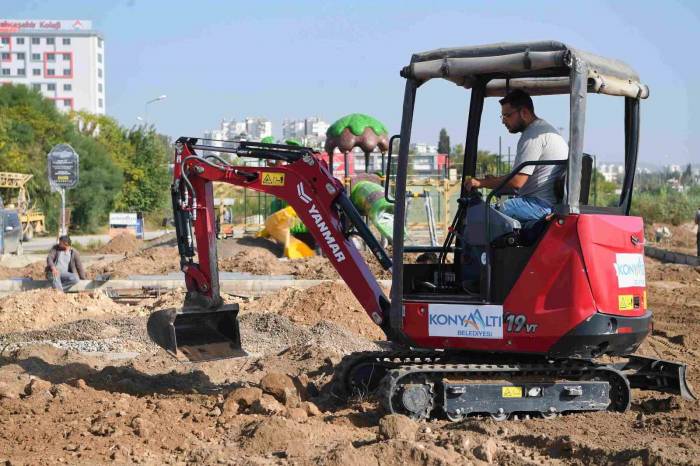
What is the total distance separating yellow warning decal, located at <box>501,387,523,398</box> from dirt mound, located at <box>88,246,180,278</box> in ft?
43.2

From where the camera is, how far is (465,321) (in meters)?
7.36

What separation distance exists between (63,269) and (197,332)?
9.51 m

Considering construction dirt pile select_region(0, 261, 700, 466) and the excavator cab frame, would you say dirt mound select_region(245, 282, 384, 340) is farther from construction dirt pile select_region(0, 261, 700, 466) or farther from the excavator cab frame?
the excavator cab frame

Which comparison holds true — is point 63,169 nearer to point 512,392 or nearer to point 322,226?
point 322,226

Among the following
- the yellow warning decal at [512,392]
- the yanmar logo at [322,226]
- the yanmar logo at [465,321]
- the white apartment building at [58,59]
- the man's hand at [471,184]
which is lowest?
the yellow warning decal at [512,392]

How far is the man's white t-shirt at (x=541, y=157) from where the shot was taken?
284 inches

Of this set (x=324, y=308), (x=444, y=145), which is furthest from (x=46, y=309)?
(x=444, y=145)

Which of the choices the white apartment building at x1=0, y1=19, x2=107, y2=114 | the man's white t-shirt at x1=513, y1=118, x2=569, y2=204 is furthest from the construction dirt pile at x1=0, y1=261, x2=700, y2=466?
the white apartment building at x1=0, y1=19, x2=107, y2=114

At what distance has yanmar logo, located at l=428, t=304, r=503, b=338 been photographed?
7289 millimetres

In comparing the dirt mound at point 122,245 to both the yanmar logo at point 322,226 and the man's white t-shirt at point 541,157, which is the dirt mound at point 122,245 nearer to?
the yanmar logo at point 322,226

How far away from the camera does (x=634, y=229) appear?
743 centimetres

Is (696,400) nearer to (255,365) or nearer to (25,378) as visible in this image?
(255,365)

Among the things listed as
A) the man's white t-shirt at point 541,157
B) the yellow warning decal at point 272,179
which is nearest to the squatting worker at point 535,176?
the man's white t-shirt at point 541,157

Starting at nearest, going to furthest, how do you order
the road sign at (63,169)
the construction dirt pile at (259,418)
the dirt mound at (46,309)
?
1. the construction dirt pile at (259,418)
2. the dirt mound at (46,309)
3. the road sign at (63,169)
